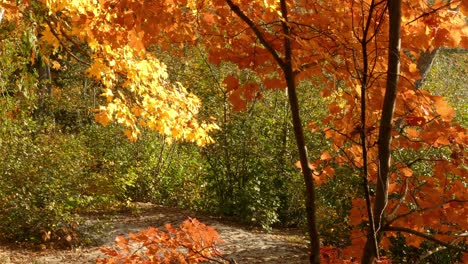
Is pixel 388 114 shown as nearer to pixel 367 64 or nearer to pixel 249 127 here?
pixel 367 64

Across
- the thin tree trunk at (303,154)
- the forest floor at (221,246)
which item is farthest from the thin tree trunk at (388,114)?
the forest floor at (221,246)

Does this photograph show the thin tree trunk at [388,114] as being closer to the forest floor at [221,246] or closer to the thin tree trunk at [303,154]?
the thin tree trunk at [303,154]

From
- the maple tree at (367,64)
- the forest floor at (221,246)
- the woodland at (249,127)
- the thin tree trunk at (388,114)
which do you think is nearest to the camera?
the thin tree trunk at (388,114)

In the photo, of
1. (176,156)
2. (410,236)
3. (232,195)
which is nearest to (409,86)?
(410,236)

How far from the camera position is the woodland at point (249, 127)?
6.03 feet

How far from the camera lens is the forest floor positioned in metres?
7.06

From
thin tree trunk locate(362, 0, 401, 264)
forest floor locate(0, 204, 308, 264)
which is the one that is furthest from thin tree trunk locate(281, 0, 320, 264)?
forest floor locate(0, 204, 308, 264)

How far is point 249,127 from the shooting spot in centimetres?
941

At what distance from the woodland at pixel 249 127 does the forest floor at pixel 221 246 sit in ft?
0.88

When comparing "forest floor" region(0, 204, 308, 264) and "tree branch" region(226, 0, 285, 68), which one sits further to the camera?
"forest floor" region(0, 204, 308, 264)

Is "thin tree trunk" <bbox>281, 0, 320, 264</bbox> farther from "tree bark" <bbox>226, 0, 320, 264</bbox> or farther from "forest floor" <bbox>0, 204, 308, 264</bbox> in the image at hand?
"forest floor" <bbox>0, 204, 308, 264</bbox>

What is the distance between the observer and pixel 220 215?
9336 millimetres

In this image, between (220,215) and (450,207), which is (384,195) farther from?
(220,215)

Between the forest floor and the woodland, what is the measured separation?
0.27 meters
